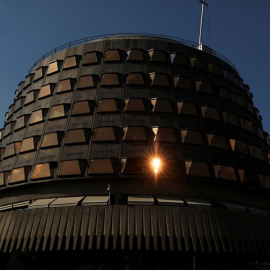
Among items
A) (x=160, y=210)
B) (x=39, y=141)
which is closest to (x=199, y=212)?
(x=160, y=210)

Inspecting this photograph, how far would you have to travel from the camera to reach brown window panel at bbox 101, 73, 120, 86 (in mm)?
39000

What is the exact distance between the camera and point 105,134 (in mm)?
35312

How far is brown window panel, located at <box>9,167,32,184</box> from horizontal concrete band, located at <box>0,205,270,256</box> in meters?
7.05

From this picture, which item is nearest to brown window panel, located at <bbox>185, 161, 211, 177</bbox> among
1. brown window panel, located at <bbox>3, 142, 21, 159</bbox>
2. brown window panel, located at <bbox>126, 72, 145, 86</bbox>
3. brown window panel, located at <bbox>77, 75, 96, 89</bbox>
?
brown window panel, located at <bbox>126, 72, 145, 86</bbox>

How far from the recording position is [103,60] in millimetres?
41688

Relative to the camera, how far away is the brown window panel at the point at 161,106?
122ft

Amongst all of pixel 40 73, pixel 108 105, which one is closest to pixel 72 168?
pixel 108 105

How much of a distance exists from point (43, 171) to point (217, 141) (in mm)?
17296

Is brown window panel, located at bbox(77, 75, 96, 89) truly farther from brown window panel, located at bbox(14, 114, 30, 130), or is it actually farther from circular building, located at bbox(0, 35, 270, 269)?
brown window panel, located at bbox(14, 114, 30, 130)

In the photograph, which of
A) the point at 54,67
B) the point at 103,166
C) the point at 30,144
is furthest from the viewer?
the point at 54,67

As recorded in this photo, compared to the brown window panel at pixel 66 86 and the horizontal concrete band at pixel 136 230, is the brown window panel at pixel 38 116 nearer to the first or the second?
the brown window panel at pixel 66 86

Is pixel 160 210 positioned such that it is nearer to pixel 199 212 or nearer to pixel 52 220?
pixel 199 212

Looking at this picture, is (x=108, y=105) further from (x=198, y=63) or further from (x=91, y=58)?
(x=198, y=63)

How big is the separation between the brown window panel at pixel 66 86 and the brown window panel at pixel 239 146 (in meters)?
18.0
